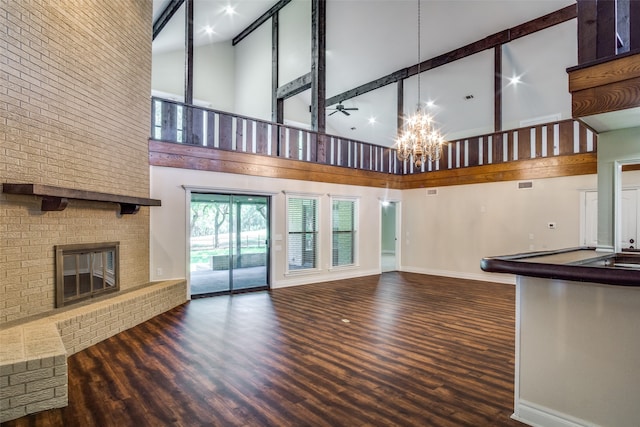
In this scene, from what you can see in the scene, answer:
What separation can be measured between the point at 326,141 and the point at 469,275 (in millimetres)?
4829

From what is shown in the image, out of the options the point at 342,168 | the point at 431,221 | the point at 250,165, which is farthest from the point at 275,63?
the point at 431,221

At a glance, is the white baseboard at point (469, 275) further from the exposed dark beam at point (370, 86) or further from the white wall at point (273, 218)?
the exposed dark beam at point (370, 86)

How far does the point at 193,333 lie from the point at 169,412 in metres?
1.95

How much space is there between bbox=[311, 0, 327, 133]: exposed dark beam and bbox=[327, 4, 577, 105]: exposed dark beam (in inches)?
116

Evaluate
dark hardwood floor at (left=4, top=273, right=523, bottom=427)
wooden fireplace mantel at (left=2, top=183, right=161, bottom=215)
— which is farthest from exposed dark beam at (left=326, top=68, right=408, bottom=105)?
wooden fireplace mantel at (left=2, top=183, right=161, bottom=215)

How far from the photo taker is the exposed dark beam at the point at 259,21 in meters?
9.52

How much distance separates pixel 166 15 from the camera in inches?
345

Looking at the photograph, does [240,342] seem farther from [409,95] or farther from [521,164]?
[409,95]

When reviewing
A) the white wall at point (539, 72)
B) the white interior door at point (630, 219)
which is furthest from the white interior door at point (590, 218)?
the white wall at point (539, 72)

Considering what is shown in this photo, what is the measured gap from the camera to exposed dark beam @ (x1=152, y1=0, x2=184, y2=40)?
846cm

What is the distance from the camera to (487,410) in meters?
2.64

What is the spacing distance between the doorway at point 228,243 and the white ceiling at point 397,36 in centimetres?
541

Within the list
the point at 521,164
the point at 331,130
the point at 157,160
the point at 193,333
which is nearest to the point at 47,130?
the point at 157,160

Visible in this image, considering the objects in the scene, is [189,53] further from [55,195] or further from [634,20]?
[634,20]
